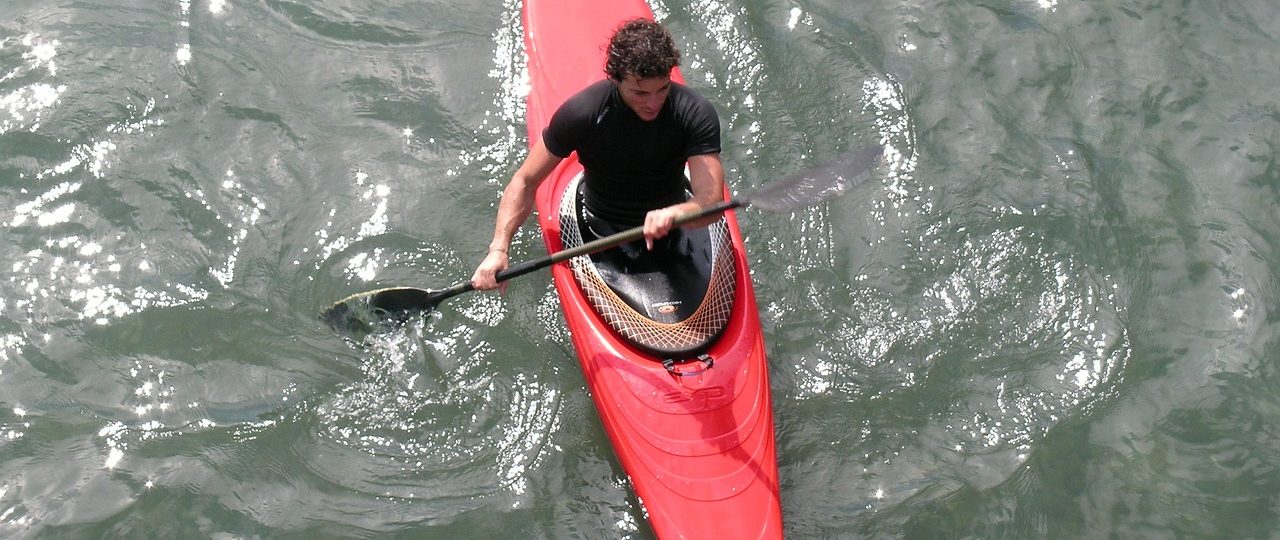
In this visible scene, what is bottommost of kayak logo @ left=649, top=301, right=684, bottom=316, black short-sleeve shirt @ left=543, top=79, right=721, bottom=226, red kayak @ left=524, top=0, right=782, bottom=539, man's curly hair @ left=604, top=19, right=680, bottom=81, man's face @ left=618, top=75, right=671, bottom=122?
red kayak @ left=524, top=0, right=782, bottom=539

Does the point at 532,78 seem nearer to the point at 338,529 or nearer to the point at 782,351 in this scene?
the point at 782,351

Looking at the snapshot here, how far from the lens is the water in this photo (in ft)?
15.8

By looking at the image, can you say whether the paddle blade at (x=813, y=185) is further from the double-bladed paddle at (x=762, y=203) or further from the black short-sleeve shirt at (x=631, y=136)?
the black short-sleeve shirt at (x=631, y=136)

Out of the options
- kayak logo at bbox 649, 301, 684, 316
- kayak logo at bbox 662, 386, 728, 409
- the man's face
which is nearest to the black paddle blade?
kayak logo at bbox 649, 301, 684, 316

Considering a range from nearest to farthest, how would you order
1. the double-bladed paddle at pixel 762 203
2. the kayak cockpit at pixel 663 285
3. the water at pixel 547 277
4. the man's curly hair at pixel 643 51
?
the man's curly hair at pixel 643 51
the double-bladed paddle at pixel 762 203
the kayak cockpit at pixel 663 285
the water at pixel 547 277

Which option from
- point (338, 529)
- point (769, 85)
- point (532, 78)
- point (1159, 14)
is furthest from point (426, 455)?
point (1159, 14)

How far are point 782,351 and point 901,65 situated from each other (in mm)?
2091

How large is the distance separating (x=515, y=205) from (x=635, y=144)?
2.04ft

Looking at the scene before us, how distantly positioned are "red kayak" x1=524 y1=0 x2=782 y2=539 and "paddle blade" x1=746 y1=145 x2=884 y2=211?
585 millimetres

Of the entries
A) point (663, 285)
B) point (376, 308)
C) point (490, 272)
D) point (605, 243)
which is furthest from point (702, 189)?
point (376, 308)

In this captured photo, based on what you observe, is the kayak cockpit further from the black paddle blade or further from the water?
the black paddle blade

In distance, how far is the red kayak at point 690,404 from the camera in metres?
4.29

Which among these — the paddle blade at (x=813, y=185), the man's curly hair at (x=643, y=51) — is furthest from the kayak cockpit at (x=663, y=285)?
the man's curly hair at (x=643, y=51)

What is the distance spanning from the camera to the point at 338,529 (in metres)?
4.68
